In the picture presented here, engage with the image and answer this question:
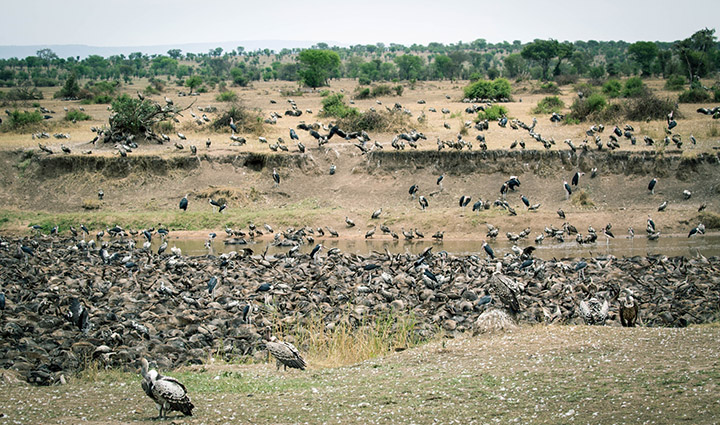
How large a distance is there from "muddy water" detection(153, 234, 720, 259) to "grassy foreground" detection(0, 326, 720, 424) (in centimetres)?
1075

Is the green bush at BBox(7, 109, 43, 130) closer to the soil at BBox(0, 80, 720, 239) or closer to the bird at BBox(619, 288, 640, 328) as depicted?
the soil at BBox(0, 80, 720, 239)

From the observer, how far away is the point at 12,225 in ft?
83.3

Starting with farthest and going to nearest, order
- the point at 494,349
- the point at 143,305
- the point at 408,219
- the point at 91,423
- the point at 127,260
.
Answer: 1. the point at 408,219
2. the point at 127,260
3. the point at 143,305
4. the point at 494,349
5. the point at 91,423

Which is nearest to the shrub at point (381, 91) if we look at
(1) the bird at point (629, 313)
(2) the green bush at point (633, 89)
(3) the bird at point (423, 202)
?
(2) the green bush at point (633, 89)

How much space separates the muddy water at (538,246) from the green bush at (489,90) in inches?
986

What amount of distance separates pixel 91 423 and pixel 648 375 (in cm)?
596

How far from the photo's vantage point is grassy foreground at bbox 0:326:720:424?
6.84 meters

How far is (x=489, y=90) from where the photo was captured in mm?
46281

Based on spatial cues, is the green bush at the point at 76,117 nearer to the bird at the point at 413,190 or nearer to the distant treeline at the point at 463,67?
the bird at the point at 413,190

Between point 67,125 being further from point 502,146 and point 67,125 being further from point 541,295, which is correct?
point 541,295

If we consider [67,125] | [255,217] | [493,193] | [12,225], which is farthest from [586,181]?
[67,125]

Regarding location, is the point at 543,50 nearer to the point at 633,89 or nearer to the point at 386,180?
the point at 633,89

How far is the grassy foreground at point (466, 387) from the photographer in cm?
684

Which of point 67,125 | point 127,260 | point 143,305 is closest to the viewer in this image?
point 143,305
